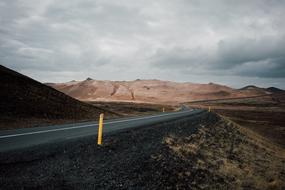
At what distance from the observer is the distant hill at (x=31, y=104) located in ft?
74.5

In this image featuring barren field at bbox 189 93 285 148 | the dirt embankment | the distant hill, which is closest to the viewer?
the dirt embankment

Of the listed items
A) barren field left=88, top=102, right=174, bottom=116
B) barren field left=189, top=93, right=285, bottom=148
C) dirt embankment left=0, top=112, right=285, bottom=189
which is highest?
dirt embankment left=0, top=112, right=285, bottom=189

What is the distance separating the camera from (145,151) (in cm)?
1057

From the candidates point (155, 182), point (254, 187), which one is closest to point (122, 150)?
point (155, 182)

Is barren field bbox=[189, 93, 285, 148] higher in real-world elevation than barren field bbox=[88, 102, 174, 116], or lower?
lower

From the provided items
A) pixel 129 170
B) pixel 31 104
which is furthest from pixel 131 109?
pixel 129 170

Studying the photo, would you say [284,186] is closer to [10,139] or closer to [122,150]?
[122,150]

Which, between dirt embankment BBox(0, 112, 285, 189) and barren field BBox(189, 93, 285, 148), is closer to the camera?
dirt embankment BBox(0, 112, 285, 189)

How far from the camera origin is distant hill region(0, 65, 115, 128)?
2272 cm

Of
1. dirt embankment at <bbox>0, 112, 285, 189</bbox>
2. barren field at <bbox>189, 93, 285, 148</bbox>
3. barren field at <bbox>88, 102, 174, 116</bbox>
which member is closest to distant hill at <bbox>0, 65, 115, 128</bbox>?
barren field at <bbox>88, 102, 174, 116</bbox>

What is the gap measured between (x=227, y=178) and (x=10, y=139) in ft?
28.4

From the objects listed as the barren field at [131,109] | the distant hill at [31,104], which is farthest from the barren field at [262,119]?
the distant hill at [31,104]

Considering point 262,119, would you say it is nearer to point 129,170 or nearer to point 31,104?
point 31,104

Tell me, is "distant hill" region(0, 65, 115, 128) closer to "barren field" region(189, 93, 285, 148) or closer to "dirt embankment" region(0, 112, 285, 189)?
"dirt embankment" region(0, 112, 285, 189)
